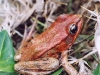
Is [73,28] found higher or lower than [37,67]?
higher

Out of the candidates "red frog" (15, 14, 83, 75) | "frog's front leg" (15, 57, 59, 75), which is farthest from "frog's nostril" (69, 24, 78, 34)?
"frog's front leg" (15, 57, 59, 75)

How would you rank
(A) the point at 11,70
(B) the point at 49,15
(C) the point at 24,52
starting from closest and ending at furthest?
(A) the point at 11,70
(C) the point at 24,52
(B) the point at 49,15

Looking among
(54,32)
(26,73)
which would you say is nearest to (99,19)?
(54,32)

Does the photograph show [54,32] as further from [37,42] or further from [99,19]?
[99,19]

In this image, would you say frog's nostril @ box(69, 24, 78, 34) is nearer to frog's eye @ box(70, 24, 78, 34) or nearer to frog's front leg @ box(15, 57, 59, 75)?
frog's eye @ box(70, 24, 78, 34)

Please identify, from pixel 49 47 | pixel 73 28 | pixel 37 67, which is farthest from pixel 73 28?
pixel 37 67

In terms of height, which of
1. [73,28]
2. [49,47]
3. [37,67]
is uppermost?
[73,28]

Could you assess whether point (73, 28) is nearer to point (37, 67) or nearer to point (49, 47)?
point (49, 47)

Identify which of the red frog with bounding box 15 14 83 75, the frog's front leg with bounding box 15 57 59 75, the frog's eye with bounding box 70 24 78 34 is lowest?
the frog's front leg with bounding box 15 57 59 75

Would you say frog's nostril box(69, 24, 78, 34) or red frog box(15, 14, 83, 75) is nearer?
red frog box(15, 14, 83, 75)
